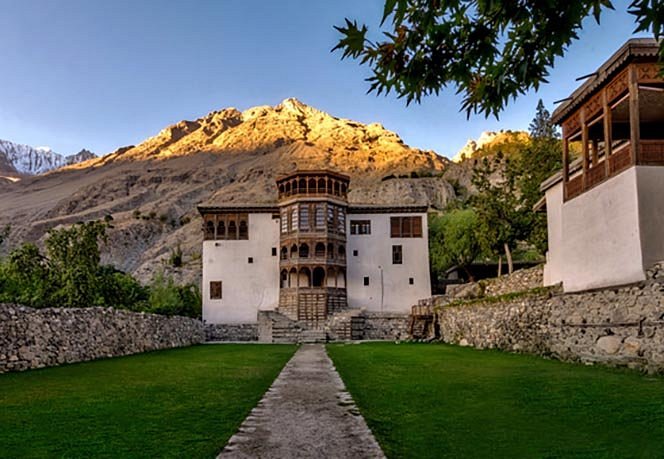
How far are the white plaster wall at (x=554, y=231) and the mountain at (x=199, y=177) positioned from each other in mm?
36289

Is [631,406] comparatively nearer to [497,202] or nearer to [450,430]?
[450,430]

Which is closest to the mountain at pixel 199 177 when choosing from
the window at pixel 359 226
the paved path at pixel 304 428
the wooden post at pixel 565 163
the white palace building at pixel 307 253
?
the white palace building at pixel 307 253

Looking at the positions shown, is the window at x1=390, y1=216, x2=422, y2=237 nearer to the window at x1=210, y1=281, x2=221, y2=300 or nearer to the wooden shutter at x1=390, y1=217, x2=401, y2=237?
the wooden shutter at x1=390, y1=217, x2=401, y2=237

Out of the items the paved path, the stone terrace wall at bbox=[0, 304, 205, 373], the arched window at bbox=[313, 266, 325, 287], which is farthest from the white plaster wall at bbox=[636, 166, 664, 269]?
the arched window at bbox=[313, 266, 325, 287]

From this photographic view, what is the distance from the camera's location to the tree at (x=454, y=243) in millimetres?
39688

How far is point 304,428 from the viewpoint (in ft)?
17.3

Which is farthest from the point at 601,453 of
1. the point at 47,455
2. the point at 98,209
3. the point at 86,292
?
the point at 98,209

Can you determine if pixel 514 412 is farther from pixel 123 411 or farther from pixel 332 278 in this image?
pixel 332 278

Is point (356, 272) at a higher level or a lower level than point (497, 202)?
lower

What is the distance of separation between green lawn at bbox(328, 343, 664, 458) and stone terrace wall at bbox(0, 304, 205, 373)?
6.93 meters

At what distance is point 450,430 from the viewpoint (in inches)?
203

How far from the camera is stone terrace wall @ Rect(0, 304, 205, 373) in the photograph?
37.6 ft

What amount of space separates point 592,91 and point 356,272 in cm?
2422

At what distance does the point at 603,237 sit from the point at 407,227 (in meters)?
23.5
